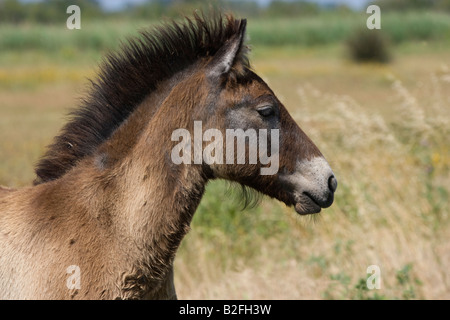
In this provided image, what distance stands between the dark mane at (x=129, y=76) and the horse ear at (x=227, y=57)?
0.08m

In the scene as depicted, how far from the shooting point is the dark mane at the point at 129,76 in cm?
388

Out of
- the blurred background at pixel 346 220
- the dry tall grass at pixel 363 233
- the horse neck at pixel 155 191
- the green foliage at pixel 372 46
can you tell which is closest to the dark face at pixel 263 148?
the horse neck at pixel 155 191

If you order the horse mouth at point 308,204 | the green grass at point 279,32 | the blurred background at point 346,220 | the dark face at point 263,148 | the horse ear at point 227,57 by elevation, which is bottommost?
the green grass at point 279,32

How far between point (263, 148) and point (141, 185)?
751 mm

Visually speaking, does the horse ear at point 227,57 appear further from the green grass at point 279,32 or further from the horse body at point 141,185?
the green grass at point 279,32

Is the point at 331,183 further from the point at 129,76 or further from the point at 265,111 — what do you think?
the point at 129,76

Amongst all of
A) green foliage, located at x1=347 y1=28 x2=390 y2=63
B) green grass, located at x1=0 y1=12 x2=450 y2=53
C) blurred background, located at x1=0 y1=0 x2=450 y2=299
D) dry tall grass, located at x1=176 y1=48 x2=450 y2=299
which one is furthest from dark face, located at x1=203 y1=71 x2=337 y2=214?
green foliage, located at x1=347 y1=28 x2=390 y2=63

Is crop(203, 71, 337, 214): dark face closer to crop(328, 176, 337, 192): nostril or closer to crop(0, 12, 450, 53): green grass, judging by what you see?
crop(328, 176, 337, 192): nostril

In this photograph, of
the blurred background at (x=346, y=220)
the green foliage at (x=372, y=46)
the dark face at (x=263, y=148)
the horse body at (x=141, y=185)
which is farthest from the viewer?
the green foliage at (x=372, y=46)

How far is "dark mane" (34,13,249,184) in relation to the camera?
12.7ft

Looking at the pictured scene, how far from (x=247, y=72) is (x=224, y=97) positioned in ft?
0.75

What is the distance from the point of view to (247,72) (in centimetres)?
382
